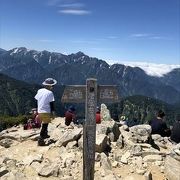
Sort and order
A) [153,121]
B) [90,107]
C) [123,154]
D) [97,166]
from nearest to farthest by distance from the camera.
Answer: [90,107], [97,166], [123,154], [153,121]

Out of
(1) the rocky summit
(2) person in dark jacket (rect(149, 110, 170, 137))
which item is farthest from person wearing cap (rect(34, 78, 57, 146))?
(2) person in dark jacket (rect(149, 110, 170, 137))

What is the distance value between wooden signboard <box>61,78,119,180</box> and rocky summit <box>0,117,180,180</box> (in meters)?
2.39

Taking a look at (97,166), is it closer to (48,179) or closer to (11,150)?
(48,179)

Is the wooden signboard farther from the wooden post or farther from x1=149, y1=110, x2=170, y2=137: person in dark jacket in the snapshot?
x1=149, y1=110, x2=170, y2=137: person in dark jacket

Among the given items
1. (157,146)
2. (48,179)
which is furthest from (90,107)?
(157,146)

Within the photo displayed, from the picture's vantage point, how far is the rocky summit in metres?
14.2

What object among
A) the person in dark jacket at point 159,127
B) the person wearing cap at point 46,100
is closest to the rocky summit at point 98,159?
the person wearing cap at point 46,100

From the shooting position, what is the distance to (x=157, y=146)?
1966cm

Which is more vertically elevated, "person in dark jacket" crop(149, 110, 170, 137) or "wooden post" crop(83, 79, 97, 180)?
"wooden post" crop(83, 79, 97, 180)

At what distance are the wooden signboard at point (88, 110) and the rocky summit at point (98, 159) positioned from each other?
2394 millimetres

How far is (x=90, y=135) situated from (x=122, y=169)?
3.97 metres

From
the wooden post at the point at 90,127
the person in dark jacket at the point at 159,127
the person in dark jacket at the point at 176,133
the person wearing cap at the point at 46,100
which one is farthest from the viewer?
the person in dark jacket at the point at 159,127

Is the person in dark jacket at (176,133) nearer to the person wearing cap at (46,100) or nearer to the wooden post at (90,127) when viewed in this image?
the person wearing cap at (46,100)

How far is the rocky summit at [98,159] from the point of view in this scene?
14.2 metres
